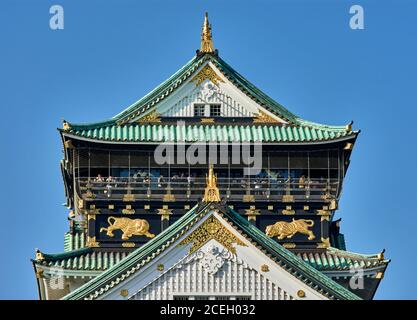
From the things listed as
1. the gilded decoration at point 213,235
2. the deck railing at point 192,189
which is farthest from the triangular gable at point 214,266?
the deck railing at point 192,189

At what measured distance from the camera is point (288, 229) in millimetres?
90125

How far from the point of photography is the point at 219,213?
80.7m

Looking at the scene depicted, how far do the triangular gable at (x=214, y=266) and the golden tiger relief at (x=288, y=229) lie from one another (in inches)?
338

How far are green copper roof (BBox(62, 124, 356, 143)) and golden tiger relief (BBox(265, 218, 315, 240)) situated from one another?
404cm

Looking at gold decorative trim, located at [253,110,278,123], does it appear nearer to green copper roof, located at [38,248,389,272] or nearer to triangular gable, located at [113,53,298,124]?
triangular gable, located at [113,53,298,124]

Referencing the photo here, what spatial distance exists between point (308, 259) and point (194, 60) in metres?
11.9

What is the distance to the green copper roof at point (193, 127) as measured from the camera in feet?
299

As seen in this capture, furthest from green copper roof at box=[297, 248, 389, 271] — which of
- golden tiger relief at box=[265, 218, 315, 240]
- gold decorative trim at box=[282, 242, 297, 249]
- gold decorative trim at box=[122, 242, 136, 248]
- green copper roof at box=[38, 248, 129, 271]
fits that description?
green copper roof at box=[38, 248, 129, 271]

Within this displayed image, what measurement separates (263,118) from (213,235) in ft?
43.2

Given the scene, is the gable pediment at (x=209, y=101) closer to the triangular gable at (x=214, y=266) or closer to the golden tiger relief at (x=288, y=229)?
the golden tiger relief at (x=288, y=229)

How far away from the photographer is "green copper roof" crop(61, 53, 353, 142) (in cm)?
9125
